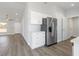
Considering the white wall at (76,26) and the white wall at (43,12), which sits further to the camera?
the white wall at (76,26)

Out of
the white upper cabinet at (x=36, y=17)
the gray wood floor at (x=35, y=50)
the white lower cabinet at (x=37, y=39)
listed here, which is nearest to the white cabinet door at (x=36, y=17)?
the white upper cabinet at (x=36, y=17)

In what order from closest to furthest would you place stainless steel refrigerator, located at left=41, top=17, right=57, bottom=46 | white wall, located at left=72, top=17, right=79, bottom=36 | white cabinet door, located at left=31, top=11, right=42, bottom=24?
white cabinet door, located at left=31, top=11, right=42, bottom=24
stainless steel refrigerator, located at left=41, top=17, right=57, bottom=46
white wall, located at left=72, top=17, right=79, bottom=36

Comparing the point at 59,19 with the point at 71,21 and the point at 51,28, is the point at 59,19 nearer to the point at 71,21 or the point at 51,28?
the point at 51,28

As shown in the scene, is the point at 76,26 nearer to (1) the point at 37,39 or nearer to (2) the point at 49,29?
(2) the point at 49,29

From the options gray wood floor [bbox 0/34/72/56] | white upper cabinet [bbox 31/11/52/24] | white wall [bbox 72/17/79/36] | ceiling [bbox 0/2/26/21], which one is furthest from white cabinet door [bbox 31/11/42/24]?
white wall [bbox 72/17/79/36]

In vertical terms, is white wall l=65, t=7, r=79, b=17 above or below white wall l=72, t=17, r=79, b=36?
above

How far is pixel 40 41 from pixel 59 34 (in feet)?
7.64

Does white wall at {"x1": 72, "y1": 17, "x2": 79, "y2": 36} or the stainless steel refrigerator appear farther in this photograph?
white wall at {"x1": 72, "y1": 17, "x2": 79, "y2": 36}

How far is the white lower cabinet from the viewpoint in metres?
4.40

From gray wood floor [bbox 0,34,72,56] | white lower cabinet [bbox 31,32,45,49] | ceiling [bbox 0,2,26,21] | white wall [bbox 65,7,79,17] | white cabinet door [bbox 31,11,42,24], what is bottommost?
gray wood floor [bbox 0,34,72,56]

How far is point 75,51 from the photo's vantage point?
1932 millimetres

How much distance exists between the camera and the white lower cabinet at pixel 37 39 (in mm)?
4398

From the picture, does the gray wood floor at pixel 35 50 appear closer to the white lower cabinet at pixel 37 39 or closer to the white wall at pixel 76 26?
the white lower cabinet at pixel 37 39

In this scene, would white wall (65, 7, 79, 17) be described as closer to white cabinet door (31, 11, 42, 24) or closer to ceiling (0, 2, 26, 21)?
white cabinet door (31, 11, 42, 24)
